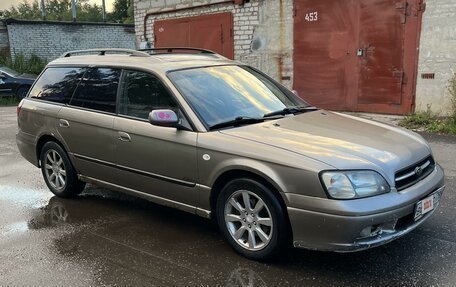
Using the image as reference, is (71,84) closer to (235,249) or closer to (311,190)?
(235,249)

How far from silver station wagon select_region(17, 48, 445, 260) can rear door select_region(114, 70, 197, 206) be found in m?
0.01

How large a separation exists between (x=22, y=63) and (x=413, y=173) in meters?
22.7

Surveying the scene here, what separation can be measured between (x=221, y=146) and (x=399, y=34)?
749 centimetres

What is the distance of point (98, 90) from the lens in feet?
16.1

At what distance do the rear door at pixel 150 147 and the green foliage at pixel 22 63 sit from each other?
1990 centimetres

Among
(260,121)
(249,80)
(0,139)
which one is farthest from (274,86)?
(0,139)

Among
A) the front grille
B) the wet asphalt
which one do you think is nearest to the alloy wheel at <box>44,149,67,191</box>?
the wet asphalt

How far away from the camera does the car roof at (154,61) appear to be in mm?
4484

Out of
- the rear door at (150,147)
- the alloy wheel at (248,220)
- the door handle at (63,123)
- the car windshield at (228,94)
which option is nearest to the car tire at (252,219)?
the alloy wheel at (248,220)

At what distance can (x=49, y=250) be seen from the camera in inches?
160

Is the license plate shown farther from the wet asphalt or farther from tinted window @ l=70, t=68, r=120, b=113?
tinted window @ l=70, t=68, r=120, b=113

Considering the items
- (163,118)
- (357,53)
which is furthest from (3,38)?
(163,118)

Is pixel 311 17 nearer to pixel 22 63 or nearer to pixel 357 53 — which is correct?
pixel 357 53

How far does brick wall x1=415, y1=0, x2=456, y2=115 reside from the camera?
9188mm
